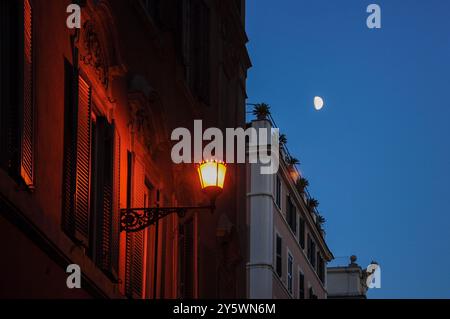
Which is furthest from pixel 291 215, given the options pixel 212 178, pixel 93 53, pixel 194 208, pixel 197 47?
pixel 93 53

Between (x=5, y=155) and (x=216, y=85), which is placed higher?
(x=216, y=85)

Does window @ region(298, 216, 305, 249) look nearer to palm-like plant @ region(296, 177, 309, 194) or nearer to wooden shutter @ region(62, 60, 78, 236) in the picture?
palm-like plant @ region(296, 177, 309, 194)

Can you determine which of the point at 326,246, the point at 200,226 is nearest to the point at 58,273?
the point at 200,226

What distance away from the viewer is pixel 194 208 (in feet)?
55.1

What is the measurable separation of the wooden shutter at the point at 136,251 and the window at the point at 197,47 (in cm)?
489

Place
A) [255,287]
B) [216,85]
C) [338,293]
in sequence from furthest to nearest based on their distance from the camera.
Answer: [338,293], [255,287], [216,85]

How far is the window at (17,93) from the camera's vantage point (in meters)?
11.6

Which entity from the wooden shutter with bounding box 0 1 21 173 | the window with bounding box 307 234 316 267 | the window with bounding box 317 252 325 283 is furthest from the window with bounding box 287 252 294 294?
the wooden shutter with bounding box 0 1 21 173

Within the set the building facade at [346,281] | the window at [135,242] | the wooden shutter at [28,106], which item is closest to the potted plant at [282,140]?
the building facade at [346,281]

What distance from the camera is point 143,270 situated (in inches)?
726

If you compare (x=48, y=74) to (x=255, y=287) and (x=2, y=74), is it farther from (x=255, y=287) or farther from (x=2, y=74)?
(x=255, y=287)

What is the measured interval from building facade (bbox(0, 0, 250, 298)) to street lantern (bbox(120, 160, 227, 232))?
227 mm
